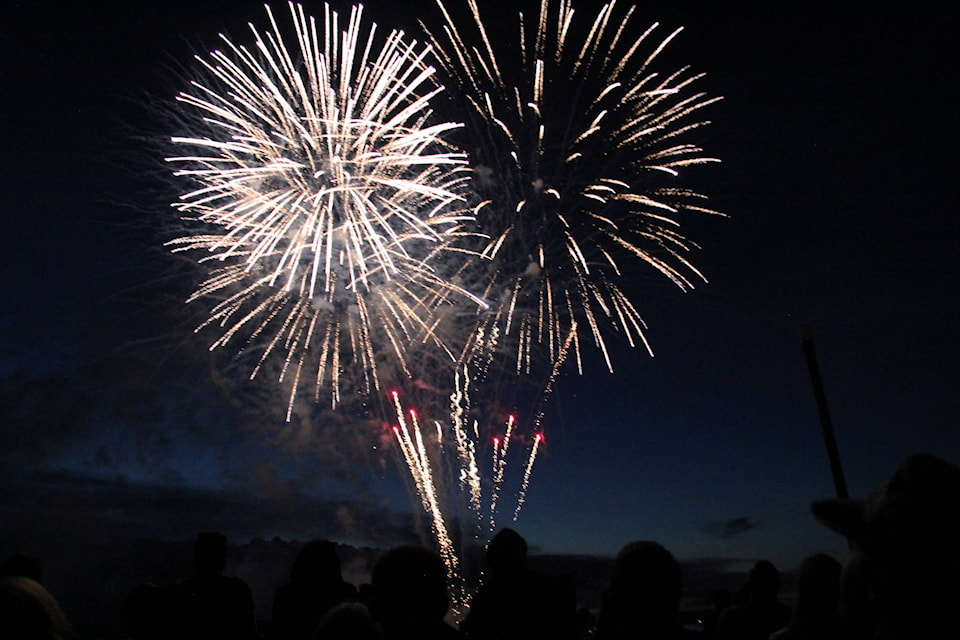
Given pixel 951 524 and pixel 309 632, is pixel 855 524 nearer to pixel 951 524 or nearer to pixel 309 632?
pixel 951 524

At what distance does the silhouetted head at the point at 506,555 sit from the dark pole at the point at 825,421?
26.1ft

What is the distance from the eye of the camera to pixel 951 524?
1875mm

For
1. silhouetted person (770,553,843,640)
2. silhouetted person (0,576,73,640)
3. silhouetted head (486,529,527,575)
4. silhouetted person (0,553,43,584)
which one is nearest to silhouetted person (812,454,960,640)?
silhouetted person (770,553,843,640)

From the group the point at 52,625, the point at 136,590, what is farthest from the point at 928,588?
the point at 136,590

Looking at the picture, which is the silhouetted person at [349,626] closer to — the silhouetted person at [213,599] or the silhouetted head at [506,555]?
the silhouetted head at [506,555]

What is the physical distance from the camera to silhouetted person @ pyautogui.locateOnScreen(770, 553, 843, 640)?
13.4ft

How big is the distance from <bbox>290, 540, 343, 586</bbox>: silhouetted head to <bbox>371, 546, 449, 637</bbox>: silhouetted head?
7.03 feet

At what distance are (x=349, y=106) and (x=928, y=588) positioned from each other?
17257 mm

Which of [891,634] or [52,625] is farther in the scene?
[52,625]

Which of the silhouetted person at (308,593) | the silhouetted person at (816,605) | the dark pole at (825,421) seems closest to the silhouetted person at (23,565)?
the silhouetted person at (308,593)

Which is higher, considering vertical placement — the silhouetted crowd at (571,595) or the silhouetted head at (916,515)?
the silhouetted head at (916,515)

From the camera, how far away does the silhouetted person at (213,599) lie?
5.46m

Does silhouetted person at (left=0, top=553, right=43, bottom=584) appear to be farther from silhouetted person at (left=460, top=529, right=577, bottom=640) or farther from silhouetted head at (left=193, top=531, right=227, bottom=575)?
silhouetted person at (left=460, top=529, right=577, bottom=640)

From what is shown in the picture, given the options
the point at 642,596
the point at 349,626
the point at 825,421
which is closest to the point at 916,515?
the point at 642,596
